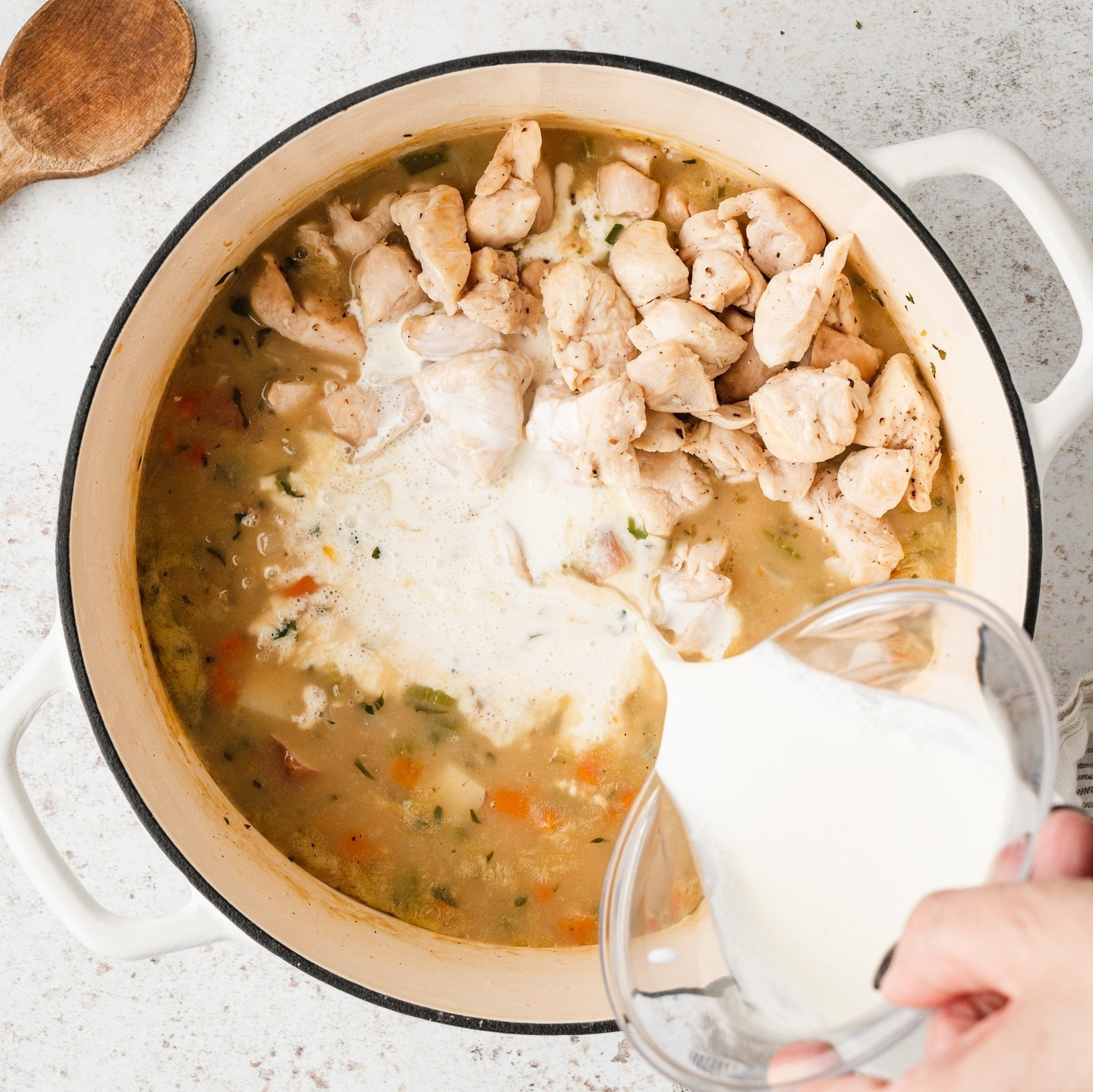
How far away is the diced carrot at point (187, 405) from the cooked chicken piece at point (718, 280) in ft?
3.01

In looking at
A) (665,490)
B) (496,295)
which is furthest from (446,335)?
(665,490)

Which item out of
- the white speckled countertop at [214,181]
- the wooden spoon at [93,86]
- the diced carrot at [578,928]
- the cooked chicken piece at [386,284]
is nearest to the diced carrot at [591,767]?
A: the diced carrot at [578,928]

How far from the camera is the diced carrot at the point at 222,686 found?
6.19 ft

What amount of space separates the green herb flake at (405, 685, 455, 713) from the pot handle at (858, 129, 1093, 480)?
3.55ft

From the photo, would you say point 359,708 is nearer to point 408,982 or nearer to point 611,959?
point 408,982

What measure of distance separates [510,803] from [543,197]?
1117mm

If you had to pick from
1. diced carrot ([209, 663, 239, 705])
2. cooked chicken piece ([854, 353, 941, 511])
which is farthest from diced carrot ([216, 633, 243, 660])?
cooked chicken piece ([854, 353, 941, 511])

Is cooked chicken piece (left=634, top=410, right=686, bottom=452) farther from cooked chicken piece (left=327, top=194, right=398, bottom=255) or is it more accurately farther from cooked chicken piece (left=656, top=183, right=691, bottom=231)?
cooked chicken piece (left=327, top=194, right=398, bottom=255)

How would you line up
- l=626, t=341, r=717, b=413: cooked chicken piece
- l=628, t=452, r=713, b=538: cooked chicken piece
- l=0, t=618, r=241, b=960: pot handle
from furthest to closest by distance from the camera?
l=628, t=452, r=713, b=538: cooked chicken piece < l=626, t=341, r=717, b=413: cooked chicken piece < l=0, t=618, r=241, b=960: pot handle

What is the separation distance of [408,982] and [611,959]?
566 millimetres

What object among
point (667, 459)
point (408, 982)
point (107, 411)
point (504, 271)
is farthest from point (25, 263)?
point (408, 982)

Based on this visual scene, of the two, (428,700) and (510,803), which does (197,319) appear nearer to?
(428,700)

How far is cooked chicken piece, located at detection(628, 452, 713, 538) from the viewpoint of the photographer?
1765 millimetres

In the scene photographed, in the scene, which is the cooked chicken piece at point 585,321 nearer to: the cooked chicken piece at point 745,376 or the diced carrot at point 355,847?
the cooked chicken piece at point 745,376
